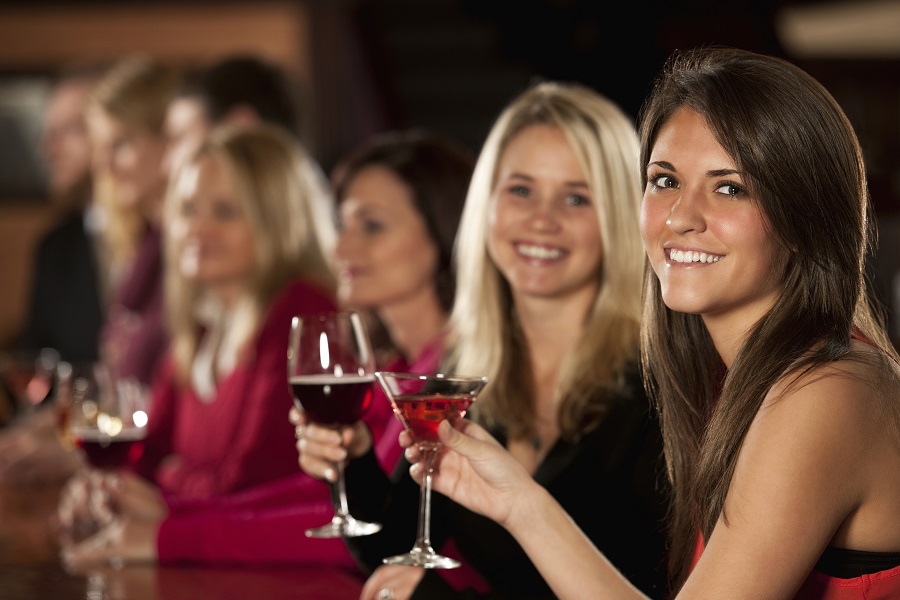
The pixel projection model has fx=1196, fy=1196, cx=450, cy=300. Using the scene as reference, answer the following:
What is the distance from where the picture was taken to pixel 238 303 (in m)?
3.50

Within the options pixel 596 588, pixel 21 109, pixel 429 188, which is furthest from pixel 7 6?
pixel 596 588

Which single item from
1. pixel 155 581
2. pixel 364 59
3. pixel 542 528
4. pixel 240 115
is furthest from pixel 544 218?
pixel 364 59

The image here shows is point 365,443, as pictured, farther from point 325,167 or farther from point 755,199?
point 325,167

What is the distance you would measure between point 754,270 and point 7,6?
24.2 feet

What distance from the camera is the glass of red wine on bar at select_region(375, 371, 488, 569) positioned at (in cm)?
168

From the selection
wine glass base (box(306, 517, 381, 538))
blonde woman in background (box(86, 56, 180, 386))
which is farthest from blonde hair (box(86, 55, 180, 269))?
wine glass base (box(306, 517, 381, 538))

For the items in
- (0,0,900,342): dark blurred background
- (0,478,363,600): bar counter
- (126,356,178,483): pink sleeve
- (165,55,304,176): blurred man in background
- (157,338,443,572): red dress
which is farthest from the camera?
(0,0,900,342): dark blurred background

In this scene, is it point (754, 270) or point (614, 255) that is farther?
point (614, 255)

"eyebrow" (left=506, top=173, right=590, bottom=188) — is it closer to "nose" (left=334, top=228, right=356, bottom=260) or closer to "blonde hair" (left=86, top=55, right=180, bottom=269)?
"nose" (left=334, top=228, right=356, bottom=260)

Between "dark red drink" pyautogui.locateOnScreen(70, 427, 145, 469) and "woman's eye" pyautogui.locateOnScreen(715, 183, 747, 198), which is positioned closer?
"woman's eye" pyautogui.locateOnScreen(715, 183, 747, 198)

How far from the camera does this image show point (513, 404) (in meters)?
2.39

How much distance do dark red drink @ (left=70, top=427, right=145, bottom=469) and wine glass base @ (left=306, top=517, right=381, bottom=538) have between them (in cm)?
74

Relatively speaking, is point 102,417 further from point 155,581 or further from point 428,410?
point 428,410

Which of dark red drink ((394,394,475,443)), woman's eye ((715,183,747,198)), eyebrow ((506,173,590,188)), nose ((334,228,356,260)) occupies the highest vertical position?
woman's eye ((715,183,747,198))
